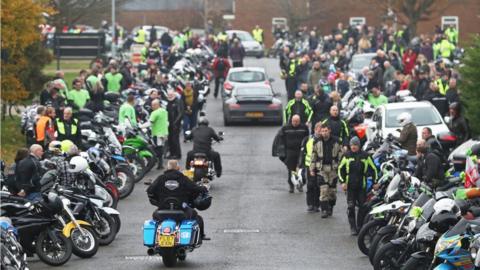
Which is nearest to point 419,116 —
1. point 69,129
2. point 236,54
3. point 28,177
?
point 69,129

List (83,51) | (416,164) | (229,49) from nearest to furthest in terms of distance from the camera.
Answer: (416,164) < (83,51) < (229,49)

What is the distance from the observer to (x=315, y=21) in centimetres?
8150

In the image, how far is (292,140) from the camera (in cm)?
2788

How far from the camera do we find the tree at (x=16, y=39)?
33.2 m

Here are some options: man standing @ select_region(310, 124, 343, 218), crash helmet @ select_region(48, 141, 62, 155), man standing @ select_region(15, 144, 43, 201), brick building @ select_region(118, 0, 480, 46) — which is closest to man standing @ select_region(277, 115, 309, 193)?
man standing @ select_region(310, 124, 343, 218)

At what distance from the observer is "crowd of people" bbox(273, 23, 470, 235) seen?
22797mm

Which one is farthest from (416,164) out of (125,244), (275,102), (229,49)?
(229,49)

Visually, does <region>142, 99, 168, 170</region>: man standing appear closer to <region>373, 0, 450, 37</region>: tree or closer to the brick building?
<region>373, 0, 450, 37</region>: tree

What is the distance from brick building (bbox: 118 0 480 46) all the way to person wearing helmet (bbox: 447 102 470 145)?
139 feet

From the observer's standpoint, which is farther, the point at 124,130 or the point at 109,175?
the point at 124,130

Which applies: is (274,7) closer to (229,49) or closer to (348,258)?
(229,49)

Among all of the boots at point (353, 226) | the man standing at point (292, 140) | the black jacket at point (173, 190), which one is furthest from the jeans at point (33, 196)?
the man standing at point (292, 140)

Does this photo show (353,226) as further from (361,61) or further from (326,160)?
(361,61)

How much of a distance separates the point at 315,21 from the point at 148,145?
5228 centimetres
